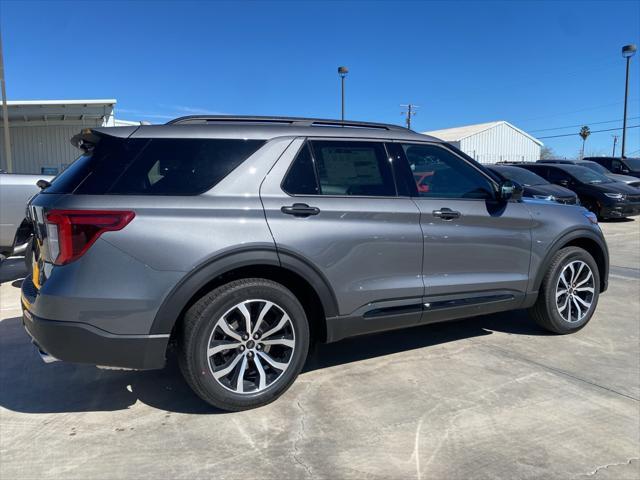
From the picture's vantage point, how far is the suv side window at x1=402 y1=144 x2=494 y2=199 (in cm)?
395

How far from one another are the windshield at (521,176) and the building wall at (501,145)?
111 feet

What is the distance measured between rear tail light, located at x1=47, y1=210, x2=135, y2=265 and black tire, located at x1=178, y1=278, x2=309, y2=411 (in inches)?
27.2

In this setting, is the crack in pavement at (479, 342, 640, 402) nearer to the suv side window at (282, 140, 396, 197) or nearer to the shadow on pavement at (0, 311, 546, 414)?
the shadow on pavement at (0, 311, 546, 414)

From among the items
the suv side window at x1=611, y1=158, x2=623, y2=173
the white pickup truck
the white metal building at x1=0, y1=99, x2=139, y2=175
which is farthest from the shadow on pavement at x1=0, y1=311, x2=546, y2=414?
the suv side window at x1=611, y1=158, x2=623, y2=173

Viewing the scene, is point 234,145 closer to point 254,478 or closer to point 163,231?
point 163,231

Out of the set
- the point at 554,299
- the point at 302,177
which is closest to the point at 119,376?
the point at 302,177

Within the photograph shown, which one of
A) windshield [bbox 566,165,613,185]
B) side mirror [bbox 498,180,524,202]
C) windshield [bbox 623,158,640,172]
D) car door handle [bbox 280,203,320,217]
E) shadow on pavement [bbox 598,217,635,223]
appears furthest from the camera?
windshield [bbox 623,158,640,172]

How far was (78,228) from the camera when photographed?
285 centimetres

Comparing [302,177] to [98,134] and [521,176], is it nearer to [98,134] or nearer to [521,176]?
[98,134]

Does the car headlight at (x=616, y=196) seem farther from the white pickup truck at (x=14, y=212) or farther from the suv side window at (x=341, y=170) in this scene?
the white pickup truck at (x=14, y=212)

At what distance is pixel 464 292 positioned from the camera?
159 inches

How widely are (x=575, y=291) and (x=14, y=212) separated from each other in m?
6.84

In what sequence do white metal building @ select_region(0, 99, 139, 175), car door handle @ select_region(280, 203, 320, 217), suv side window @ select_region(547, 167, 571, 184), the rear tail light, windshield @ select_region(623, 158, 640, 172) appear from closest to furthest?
the rear tail light < car door handle @ select_region(280, 203, 320, 217) < suv side window @ select_region(547, 167, 571, 184) < white metal building @ select_region(0, 99, 139, 175) < windshield @ select_region(623, 158, 640, 172)

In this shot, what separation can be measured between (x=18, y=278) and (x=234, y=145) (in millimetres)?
5517
